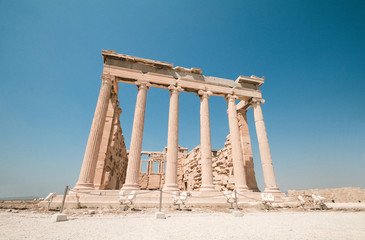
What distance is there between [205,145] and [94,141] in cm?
806

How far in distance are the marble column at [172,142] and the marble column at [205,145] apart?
6.87 ft

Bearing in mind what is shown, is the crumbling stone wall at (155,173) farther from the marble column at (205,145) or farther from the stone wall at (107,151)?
the stone wall at (107,151)

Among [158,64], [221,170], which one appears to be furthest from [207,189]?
[158,64]

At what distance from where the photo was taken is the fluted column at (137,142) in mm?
11730

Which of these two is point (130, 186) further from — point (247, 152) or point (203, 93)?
point (247, 152)

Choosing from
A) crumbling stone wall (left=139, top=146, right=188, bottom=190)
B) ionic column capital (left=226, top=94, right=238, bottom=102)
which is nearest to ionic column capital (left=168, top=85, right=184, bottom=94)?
ionic column capital (left=226, top=94, right=238, bottom=102)

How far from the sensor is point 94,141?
1179 centimetres

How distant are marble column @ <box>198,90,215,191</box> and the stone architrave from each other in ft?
16.3

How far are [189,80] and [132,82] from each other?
496cm

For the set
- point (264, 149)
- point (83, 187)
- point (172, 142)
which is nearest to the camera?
point (83, 187)

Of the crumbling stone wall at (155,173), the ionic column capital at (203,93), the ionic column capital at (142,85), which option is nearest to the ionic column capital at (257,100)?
the ionic column capital at (203,93)

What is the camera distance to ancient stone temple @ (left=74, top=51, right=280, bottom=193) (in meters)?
12.2

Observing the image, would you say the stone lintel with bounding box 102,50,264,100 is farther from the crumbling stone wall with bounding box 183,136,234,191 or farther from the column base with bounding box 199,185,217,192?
the column base with bounding box 199,185,217,192

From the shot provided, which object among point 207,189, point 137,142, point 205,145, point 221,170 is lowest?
point 207,189
